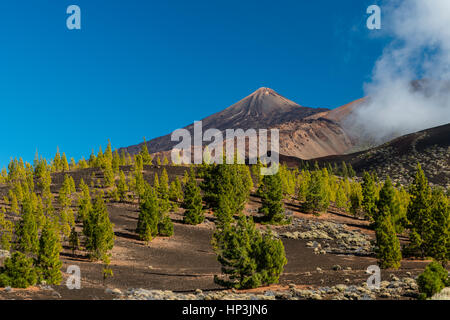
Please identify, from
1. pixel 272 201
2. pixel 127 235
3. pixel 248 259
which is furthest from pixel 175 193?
pixel 248 259

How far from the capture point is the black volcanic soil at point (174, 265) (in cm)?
3127

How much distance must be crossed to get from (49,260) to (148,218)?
23.9 m

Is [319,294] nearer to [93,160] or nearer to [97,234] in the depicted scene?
[97,234]

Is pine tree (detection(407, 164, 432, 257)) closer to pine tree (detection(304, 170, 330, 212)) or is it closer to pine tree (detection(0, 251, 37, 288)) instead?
pine tree (detection(304, 170, 330, 212))

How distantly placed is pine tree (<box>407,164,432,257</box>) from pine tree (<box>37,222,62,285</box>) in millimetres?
38722

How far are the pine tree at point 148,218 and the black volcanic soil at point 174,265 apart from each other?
131 cm

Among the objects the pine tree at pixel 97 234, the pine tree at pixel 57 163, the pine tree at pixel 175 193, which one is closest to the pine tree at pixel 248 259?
the pine tree at pixel 97 234

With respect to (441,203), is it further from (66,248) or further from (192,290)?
(66,248)

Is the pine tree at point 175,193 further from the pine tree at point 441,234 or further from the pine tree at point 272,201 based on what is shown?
the pine tree at point 441,234

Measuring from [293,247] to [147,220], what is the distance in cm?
2157

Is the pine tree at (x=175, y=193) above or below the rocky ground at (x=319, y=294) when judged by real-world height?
above

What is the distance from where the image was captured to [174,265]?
147 ft

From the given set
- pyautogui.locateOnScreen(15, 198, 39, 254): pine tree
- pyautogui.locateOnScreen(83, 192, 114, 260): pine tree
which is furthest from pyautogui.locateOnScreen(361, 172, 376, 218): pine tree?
pyautogui.locateOnScreen(15, 198, 39, 254): pine tree

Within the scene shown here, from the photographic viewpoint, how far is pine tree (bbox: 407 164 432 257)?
1874 inches
